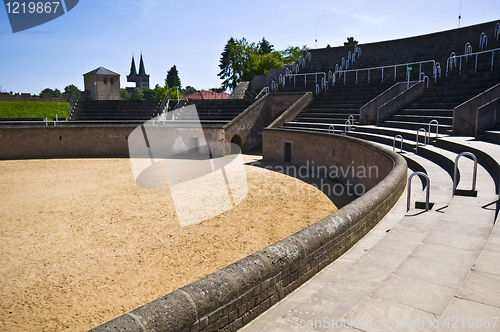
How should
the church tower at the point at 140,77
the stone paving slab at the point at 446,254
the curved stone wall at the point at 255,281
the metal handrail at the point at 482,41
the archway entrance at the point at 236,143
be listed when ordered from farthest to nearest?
the church tower at the point at 140,77 → the archway entrance at the point at 236,143 → the metal handrail at the point at 482,41 → the stone paving slab at the point at 446,254 → the curved stone wall at the point at 255,281

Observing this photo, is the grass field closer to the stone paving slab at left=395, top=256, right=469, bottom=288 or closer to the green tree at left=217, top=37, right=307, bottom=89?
the green tree at left=217, top=37, right=307, bottom=89

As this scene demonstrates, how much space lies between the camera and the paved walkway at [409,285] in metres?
3.20

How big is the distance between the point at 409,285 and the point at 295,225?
668 cm

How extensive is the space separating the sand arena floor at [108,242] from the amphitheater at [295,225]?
5 cm

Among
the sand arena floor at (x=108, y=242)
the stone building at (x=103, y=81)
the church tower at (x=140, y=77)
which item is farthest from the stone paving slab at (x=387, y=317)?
the church tower at (x=140, y=77)

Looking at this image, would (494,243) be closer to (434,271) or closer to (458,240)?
(458,240)

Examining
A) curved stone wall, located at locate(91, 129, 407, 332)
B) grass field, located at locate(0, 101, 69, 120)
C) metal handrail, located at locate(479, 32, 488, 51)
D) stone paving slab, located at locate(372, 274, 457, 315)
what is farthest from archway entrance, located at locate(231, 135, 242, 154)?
grass field, located at locate(0, 101, 69, 120)

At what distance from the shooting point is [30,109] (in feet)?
188

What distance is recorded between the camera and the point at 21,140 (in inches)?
954

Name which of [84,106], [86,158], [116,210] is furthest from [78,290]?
[84,106]

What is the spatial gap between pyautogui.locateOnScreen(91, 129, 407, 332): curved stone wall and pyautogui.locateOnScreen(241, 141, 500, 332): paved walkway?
15cm

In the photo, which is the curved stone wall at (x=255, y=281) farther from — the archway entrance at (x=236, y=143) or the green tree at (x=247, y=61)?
the green tree at (x=247, y=61)

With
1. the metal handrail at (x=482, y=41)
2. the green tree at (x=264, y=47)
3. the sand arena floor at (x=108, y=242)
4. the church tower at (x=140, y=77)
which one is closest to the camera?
the sand arena floor at (x=108, y=242)

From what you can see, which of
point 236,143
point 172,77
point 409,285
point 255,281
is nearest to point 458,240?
point 409,285
